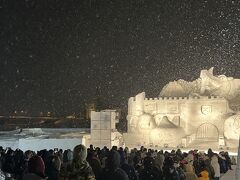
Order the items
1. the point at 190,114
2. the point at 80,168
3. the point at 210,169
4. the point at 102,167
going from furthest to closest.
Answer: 1. the point at 190,114
2. the point at 210,169
3. the point at 102,167
4. the point at 80,168

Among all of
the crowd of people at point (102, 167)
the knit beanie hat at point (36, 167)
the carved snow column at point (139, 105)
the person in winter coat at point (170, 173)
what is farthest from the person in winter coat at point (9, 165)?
the carved snow column at point (139, 105)

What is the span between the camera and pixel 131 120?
103 ft

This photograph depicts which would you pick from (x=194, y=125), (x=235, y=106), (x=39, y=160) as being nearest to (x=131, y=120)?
(x=194, y=125)

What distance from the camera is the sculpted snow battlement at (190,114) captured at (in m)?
28.9

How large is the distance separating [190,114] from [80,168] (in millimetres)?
25459

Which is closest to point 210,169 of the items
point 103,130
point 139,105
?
point 103,130

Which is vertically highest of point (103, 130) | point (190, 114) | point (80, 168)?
point (190, 114)

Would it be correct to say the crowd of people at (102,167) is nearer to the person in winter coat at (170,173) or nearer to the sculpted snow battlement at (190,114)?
the person in winter coat at (170,173)

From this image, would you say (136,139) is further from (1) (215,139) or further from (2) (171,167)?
(2) (171,167)

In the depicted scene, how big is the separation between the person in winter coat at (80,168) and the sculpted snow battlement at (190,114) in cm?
2333

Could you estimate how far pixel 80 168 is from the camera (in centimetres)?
509

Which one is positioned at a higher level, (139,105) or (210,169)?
→ (139,105)

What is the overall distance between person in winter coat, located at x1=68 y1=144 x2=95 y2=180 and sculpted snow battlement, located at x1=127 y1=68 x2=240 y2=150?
76.5 feet

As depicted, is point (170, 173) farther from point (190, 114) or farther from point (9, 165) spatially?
point (190, 114)
